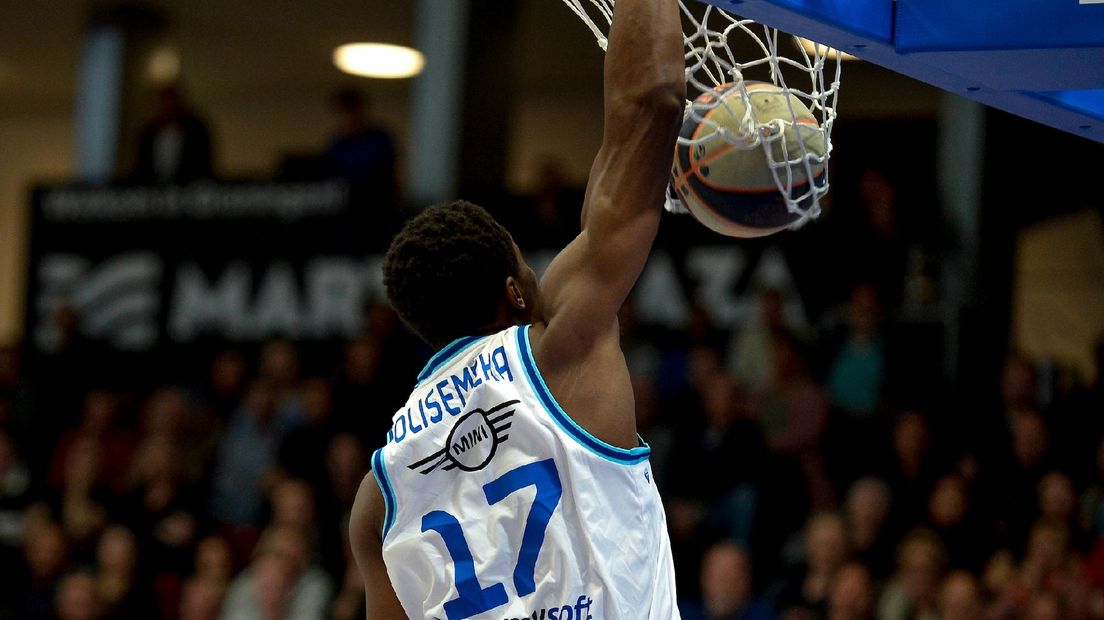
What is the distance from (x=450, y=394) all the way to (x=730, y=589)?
4.22 meters

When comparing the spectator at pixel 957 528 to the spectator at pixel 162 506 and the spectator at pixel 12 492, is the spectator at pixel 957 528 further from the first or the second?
the spectator at pixel 12 492

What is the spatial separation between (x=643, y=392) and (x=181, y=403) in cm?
298

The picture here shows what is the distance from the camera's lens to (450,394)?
2.57 m

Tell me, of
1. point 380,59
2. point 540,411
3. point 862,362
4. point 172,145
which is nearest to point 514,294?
point 540,411

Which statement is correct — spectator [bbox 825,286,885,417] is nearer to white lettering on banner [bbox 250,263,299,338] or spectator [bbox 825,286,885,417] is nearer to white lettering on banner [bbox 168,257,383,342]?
white lettering on banner [bbox 168,257,383,342]

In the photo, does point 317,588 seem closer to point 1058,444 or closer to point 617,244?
point 1058,444

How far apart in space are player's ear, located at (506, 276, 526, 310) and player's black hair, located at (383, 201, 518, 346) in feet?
0.04

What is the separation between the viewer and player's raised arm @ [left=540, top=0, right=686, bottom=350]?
2.49m

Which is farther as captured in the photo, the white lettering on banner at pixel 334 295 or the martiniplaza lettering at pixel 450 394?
the white lettering on banner at pixel 334 295

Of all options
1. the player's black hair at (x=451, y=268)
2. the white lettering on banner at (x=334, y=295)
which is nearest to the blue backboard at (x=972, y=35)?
the player's black hair at (x=451, y=268)

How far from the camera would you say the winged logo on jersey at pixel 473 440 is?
251cm

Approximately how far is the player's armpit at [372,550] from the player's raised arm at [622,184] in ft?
1.43

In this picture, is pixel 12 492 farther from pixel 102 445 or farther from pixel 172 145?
pixel 172 145

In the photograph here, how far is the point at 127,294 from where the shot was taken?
9.73 m
